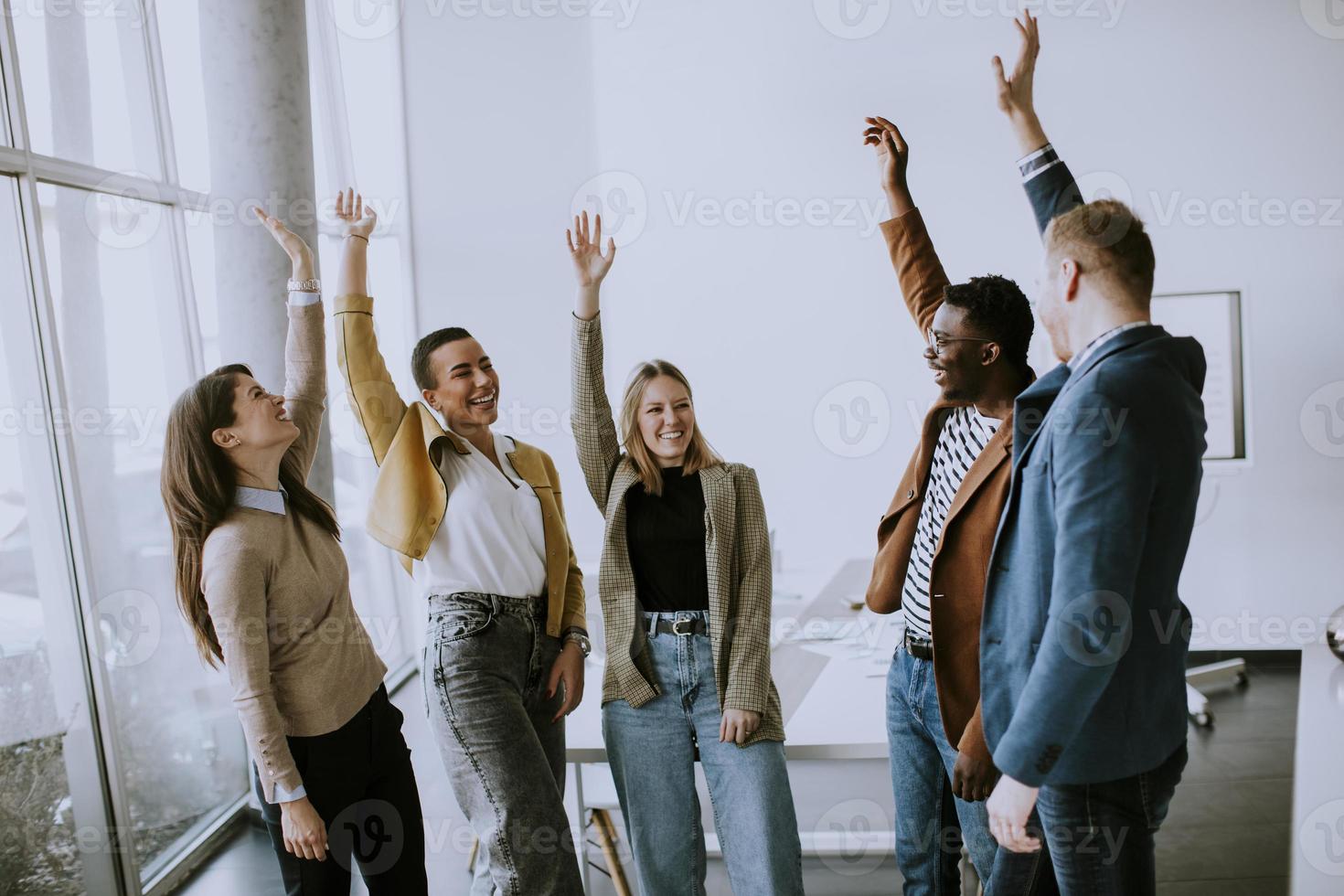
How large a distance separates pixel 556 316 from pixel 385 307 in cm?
94

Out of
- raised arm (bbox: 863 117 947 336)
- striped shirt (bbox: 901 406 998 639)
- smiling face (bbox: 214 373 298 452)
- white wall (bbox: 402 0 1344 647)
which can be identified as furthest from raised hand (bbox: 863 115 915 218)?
white wall (bbox: 402 0 1344 647)

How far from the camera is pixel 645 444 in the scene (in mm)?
2234

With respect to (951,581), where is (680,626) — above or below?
below

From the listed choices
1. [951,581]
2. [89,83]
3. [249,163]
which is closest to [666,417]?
[951,581]

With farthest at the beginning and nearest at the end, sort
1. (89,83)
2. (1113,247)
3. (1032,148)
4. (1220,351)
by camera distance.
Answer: (1220,351), (89,83), (1032,148), (1113,247)

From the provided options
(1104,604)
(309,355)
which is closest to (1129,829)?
(1104,604)

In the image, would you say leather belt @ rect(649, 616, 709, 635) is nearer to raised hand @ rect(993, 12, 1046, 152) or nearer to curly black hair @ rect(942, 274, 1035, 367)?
curly black hair @ rect(942, 274, 1035, 367)

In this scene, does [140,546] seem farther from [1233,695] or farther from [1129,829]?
Result: [1233,695]

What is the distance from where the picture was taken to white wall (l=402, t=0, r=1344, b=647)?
470 cm

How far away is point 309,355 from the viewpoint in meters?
2.15

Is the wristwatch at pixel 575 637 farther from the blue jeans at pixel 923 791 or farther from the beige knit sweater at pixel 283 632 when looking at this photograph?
the blue jeans at pixel 923 791

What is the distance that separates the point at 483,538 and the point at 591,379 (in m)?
0.45

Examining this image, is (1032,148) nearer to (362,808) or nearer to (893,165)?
(893,165)

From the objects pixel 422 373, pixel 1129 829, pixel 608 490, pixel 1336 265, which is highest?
pixel 1336 265
